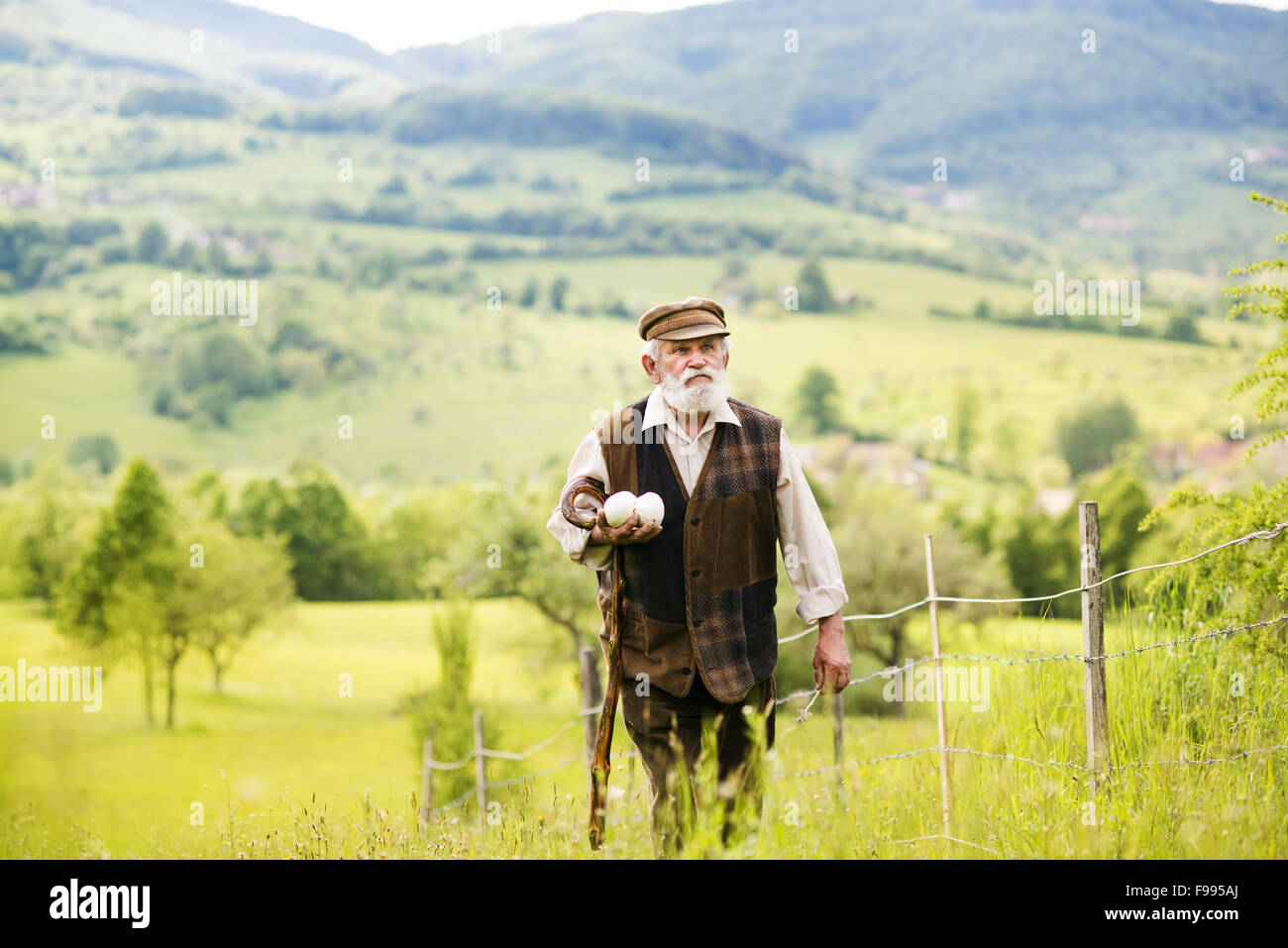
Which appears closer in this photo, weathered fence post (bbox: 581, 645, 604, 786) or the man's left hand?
the man's left hand

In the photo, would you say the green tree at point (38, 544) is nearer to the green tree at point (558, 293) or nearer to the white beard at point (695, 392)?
the white beard at point (695, 392)

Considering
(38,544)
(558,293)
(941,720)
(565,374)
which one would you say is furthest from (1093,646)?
(558,293)

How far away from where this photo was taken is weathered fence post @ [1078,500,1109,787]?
413cm

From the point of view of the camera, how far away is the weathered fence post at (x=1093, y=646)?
4.13 m

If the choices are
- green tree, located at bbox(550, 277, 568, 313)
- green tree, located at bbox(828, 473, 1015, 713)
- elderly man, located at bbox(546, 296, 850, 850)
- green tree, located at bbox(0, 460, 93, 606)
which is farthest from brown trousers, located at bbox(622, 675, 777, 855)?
green tree, located at bbox(550, 277, 568, 313)

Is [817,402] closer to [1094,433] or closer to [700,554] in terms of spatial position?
[1094,433]

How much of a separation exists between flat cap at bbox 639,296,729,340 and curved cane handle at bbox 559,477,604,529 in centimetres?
54

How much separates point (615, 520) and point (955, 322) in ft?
409

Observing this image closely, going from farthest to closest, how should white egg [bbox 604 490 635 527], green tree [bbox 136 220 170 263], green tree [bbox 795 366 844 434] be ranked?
1. green tree [bbox 136 220 170 263]
2. green tree [bbox 795 366 844 434]
3. white egg [bbox 604 490 635 527]

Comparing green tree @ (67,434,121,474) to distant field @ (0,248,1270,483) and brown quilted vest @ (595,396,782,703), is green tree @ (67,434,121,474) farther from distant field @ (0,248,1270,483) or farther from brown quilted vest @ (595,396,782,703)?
brown quilted vest @ (595,396,782,703)

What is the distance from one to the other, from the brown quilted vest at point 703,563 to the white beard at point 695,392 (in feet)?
0.36

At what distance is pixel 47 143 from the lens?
186 meters
